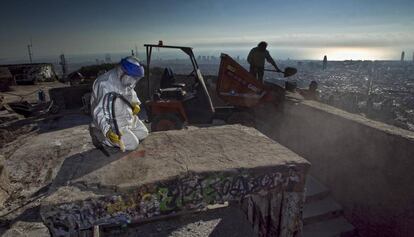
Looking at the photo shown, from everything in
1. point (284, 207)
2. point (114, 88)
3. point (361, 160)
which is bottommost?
point (284, 207)

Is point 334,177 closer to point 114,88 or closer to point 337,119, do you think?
point 337,119

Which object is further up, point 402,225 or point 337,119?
point 337,119

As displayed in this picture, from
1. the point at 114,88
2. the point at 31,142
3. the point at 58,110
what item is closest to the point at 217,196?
the point at 114,88

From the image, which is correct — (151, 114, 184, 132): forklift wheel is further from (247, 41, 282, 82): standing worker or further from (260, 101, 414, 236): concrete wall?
(260, 101, 414, 236): concrete wall

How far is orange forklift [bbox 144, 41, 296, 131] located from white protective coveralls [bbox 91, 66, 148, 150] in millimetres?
3479

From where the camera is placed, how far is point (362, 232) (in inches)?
144

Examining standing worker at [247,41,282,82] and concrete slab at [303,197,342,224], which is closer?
concrete slab at [303,197,342,224]

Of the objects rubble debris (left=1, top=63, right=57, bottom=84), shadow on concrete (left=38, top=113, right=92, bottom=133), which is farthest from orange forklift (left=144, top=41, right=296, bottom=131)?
rubble debris (left=1, top=63, right=57, bottom=84)

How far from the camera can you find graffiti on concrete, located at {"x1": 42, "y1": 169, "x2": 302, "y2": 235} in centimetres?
207

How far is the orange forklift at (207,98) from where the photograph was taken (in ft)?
21.2

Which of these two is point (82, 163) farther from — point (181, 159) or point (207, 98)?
point (207, 98)

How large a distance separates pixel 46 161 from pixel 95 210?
4.82 metres

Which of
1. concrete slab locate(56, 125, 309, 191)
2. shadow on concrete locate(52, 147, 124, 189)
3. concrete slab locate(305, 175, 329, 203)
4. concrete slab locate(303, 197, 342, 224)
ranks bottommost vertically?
concrete slab locate(303, 197, 342, 224)

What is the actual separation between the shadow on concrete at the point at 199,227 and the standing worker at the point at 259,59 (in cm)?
429
